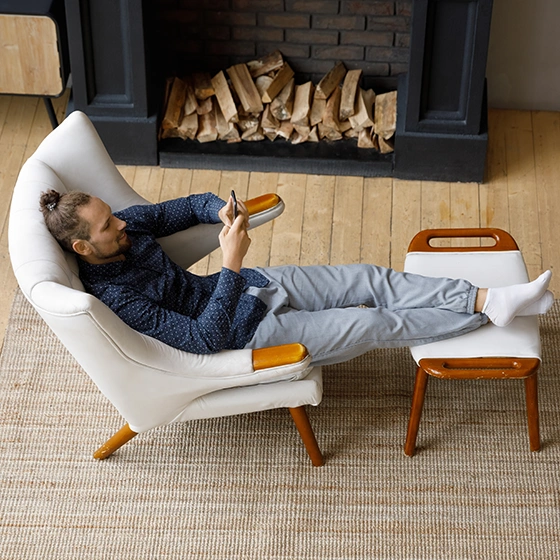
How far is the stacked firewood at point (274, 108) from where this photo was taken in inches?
143

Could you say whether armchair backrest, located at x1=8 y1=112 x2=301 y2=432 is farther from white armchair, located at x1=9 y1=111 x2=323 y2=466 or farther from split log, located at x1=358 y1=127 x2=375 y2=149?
split log, located at x1=358 y1=127 x2=375 y2=149

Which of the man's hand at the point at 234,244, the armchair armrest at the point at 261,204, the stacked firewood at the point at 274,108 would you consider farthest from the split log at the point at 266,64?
the man's hand at the point at 234,244

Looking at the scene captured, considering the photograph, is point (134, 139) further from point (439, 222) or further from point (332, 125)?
point (439, 222)

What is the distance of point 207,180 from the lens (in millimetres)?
3617

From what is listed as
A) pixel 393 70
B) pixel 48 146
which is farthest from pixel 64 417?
pixel 393 70

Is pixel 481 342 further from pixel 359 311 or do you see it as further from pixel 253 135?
pixel 253 135

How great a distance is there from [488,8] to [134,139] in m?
1.49

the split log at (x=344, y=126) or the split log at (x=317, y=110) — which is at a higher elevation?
the split log at (x=317, y=110)

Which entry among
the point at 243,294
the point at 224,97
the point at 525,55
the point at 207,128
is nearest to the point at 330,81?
the point at 224,97

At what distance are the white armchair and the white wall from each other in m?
1.62

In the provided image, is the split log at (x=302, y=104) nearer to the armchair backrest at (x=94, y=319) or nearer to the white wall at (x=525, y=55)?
the white wall at (x=525, y=55)

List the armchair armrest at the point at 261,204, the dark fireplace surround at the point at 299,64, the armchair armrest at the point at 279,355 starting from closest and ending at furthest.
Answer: the armchair armrest at the point at 279,355, the armchair armrest at the point at 261,204, the dark fireplace surround at the point at 299,64

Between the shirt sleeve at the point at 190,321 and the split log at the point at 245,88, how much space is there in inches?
60.2

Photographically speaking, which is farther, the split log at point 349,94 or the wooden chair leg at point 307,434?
the split log at point 349,94
